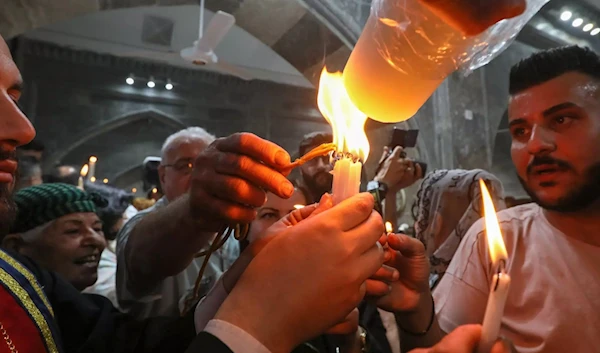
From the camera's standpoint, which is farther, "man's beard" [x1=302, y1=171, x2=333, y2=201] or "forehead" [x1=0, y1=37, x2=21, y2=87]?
"man's beard" [x1=302, y1=171, x2=333, y2=201]

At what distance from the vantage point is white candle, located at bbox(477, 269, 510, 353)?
47 cm

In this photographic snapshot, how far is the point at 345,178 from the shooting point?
2.20 ft

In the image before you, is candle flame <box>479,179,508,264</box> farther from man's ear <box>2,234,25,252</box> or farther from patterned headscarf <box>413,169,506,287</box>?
man's ear <box>2,234,25,252</box>

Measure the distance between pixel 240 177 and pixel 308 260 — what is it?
9.4 inches

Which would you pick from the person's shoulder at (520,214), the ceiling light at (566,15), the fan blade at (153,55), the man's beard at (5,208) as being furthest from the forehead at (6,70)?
the fan blade at (153,55)

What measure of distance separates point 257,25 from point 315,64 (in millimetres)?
638

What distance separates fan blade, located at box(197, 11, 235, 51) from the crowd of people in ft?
6.98

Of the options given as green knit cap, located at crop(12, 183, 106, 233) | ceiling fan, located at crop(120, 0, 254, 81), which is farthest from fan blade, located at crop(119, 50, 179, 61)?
green knit cap, located at crop(12, 183, 106, 233)

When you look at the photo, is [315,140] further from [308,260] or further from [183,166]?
[308,260]

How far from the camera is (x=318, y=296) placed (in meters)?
0.60

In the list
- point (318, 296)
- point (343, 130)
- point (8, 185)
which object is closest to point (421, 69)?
point (343, 130)

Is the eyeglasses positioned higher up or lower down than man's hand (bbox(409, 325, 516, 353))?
lower down

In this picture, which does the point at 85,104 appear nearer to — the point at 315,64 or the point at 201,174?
the point at 315,64

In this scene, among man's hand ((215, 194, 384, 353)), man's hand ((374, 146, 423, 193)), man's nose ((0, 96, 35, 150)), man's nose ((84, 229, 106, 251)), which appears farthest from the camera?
man's hand ((374, 146, 423, 193))
